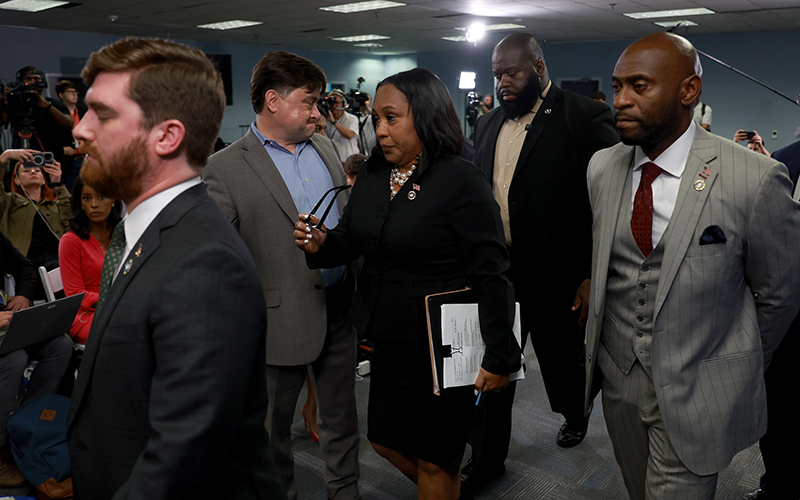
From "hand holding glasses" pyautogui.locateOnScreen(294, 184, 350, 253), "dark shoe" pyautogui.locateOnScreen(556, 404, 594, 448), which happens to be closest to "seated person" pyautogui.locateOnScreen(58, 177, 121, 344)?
"hand holding glasses" pyautogui.locateOnScreen(294, 184, 350, 253)

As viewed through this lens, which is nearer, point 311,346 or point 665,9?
point 311,346

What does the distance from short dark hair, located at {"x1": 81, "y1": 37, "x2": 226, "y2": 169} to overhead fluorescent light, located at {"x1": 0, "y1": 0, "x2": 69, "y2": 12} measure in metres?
9.35

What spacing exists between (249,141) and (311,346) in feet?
2.34

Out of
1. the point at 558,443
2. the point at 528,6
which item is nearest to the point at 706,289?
the point at 558,443

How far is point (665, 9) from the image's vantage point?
30.2 ft

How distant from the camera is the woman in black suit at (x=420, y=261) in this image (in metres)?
1.70

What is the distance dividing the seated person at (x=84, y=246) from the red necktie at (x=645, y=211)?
240 centimetres

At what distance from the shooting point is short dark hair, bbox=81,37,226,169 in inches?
36.4

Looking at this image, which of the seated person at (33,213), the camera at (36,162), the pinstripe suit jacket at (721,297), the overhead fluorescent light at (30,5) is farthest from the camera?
the overhead fluorescent light at (30,5)

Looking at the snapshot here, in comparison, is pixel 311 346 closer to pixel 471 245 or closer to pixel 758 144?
pixel 471 245

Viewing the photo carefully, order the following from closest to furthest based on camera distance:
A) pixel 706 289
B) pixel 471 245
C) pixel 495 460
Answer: pixel 706 289 < pixel 471 245 < pixel 495 460

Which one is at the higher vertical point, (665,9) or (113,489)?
(665,9)

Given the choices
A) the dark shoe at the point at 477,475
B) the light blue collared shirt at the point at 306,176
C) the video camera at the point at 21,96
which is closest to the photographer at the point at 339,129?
the video camera at the point at 21,96

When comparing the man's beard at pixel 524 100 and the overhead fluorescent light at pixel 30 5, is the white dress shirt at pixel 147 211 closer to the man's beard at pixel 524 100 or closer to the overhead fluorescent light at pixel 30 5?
the man's beard at pixel 524 100
